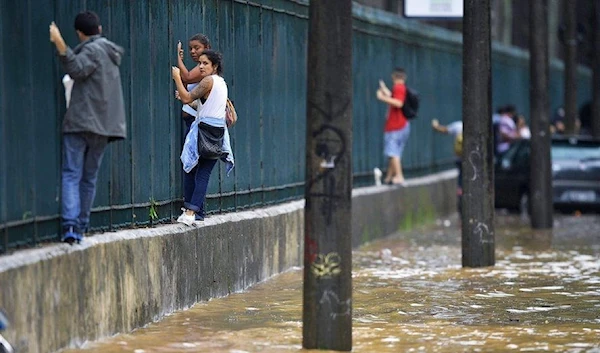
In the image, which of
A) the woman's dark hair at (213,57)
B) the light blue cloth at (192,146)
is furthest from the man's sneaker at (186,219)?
the woman's dark hair at (213,57)

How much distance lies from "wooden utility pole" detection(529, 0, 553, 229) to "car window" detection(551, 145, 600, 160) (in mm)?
2745

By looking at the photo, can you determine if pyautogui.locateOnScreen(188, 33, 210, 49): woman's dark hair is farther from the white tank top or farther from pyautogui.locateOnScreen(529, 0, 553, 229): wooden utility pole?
pyautogui.locateOnScreen(529, 0, 553, 229): wooden utility pole

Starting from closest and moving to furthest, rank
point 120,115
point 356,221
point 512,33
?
point 120,115 < point 356,221 < point 512,33

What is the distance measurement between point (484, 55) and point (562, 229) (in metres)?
8.23

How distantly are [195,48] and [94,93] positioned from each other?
3.25 metres

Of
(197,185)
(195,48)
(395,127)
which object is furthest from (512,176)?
(197,185)

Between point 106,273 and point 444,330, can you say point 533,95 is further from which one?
point 106,273

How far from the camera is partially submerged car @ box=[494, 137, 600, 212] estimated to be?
26.7 m

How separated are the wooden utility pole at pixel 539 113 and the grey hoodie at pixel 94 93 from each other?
13.9 m

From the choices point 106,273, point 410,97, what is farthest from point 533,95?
point 106,273

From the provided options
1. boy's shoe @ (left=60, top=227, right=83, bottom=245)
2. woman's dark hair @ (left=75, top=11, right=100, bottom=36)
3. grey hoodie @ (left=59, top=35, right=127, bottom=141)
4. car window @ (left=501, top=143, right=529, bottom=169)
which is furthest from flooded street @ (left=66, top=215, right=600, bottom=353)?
car window @ (left=501, top=143, right=529, bottom=169)

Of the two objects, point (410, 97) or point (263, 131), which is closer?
point (263, 131)

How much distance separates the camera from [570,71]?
34625 mm

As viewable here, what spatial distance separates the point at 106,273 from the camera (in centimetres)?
1067
